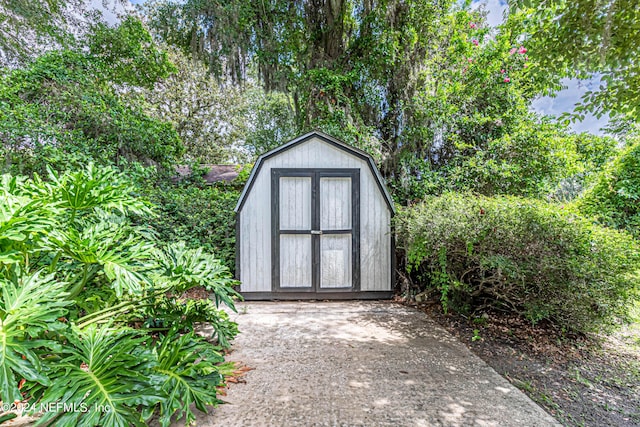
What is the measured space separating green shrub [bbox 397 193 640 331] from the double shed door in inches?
54.2

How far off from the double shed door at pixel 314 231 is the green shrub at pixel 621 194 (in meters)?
3.65

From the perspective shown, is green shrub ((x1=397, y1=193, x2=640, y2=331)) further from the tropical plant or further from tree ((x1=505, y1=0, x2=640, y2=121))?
the tropical plant

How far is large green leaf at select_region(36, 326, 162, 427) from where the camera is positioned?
49.4 inches

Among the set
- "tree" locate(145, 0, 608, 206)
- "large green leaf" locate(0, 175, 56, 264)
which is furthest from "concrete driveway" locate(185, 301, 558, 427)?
"tree" locate(145, 0, 608, 206)

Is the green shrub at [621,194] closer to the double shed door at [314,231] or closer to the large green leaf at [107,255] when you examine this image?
the double shed door at [314,231]

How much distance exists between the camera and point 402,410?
170 centimetres

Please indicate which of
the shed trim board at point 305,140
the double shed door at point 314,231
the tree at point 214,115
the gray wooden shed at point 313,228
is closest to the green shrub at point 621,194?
the shed trim board at point 305,140

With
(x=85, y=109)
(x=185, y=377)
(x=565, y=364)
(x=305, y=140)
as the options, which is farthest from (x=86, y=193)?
(x=85, y=109)

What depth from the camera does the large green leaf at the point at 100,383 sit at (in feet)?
4.12

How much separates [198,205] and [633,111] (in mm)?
6270

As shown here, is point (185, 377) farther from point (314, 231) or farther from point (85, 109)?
point (85, 109)

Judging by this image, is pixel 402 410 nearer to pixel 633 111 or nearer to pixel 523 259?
pixel 523 259

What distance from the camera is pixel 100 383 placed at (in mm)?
1354

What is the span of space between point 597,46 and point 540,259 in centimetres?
252
